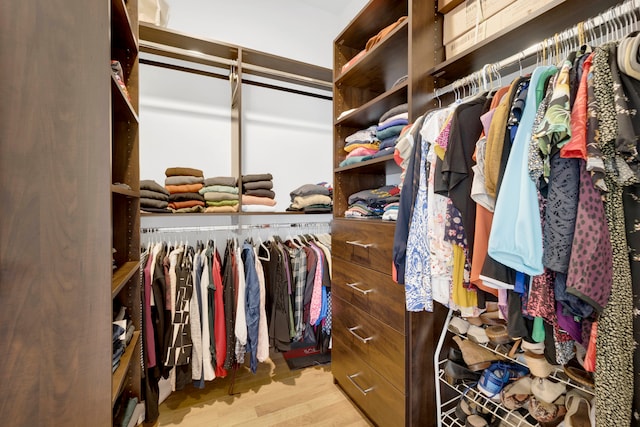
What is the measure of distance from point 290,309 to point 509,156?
1.53 metres

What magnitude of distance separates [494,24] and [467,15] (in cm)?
16

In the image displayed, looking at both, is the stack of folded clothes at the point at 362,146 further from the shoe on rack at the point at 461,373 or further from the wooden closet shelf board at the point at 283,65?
the shoe on rack at the point at 461,373

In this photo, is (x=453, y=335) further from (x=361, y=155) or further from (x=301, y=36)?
(x=301, y=36)

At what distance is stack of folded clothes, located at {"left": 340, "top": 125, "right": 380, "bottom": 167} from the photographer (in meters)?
1.61

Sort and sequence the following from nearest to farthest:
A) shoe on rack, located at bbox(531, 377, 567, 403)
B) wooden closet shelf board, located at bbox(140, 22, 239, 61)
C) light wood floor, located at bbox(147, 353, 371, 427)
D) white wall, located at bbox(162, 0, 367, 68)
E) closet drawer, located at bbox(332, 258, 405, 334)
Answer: shoe on rack, located at bbox(531, 377, 567, 403) → closet drawer, located at bbox(332, 258, 405, 334) → light wood floor, located at bbox(147, 353, 371, 427) → wooden closet shelf board, located at bbox(140, 22, 239, 61) → white wall, located at bbox(162, 0, 367, 68)

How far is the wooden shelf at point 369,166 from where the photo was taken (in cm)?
141

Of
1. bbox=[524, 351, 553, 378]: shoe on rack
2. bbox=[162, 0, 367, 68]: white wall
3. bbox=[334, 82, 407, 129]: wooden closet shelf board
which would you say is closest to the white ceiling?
bbox=[162, 0, 367, 68]: white wall

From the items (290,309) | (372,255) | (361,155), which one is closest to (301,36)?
(361,155)

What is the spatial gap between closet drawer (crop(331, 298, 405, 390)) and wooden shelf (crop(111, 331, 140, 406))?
106 cm

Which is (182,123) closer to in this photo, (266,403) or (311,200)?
(311,200)

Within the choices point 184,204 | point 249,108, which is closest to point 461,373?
point 184,204

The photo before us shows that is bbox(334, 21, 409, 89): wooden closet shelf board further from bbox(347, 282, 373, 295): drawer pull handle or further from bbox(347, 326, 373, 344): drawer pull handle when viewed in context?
bbox(347, 326, 373, 344): drawer pull handle

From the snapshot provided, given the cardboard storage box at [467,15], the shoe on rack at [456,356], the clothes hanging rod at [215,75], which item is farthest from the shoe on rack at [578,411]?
the clothes hanging rod at [215,75]

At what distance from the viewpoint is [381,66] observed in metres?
1.63
